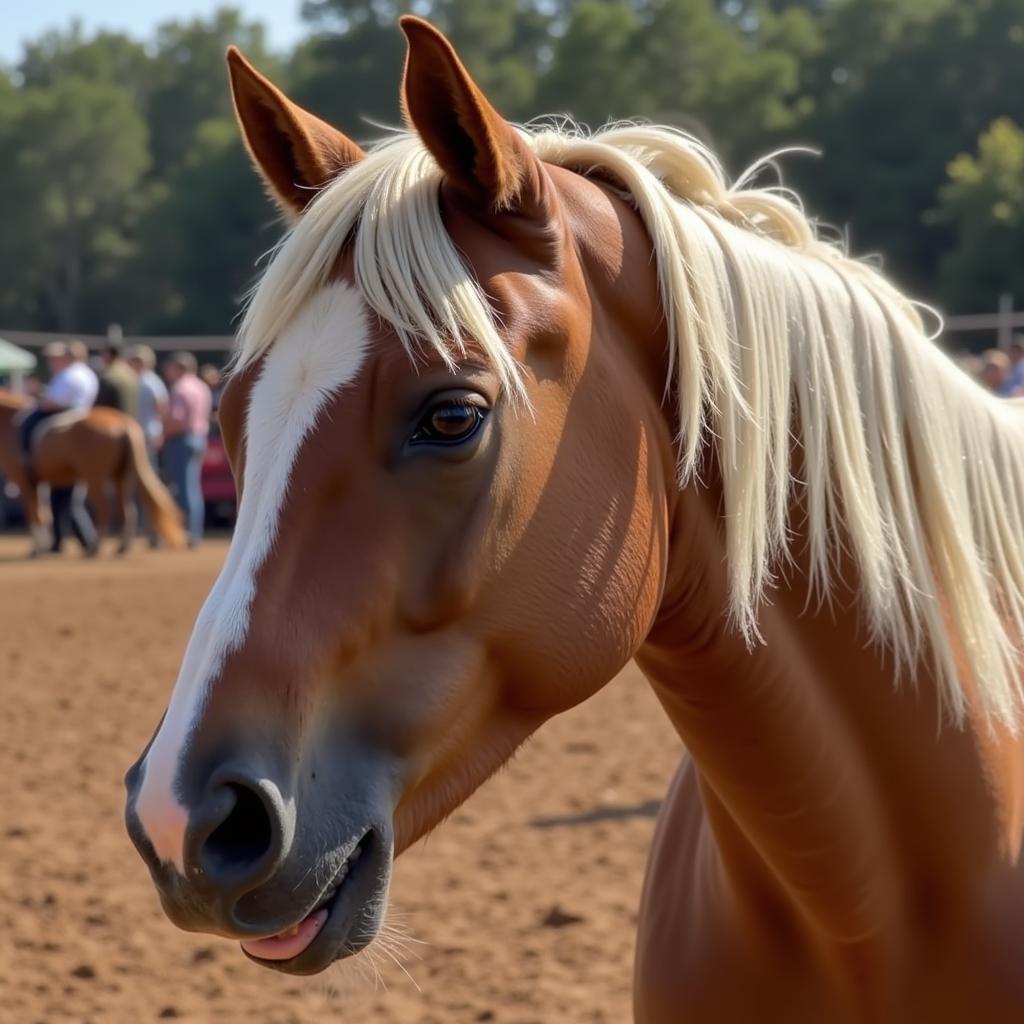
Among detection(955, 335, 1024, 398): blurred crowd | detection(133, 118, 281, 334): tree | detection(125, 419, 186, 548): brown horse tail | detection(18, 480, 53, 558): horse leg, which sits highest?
detection(955, 335, 1024, 398): blurred crowd

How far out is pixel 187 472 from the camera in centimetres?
1562

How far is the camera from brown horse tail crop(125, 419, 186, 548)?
14102 millimetres

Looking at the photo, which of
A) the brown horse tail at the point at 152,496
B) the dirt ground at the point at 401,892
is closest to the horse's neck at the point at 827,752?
the dirt ground at the point at 401,892

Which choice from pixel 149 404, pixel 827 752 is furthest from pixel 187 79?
pixel 827 752

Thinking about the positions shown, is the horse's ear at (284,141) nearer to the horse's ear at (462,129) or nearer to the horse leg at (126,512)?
the horse's ear at (462,129)

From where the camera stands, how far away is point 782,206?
2.25m

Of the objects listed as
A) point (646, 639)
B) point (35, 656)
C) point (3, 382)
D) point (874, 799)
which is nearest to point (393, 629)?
point (646, 639)

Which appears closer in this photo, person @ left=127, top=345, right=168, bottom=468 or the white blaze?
the white blaze

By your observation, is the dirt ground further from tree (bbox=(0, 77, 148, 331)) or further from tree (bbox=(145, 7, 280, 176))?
tree (bbox=(145, 7, 280, 176))

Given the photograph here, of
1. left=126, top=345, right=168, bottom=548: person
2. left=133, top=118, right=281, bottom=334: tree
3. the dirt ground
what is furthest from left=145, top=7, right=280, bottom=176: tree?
the dirt ground

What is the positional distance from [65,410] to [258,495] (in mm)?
13689

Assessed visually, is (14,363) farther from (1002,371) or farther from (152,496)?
(1002,371)

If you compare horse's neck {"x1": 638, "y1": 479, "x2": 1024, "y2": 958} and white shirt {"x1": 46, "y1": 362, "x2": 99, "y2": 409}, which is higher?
horse's neck {"x1": 638, "y1": 479, "x2": 1024, "y2": 958}

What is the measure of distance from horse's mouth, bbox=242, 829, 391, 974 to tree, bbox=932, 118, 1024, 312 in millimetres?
29541
